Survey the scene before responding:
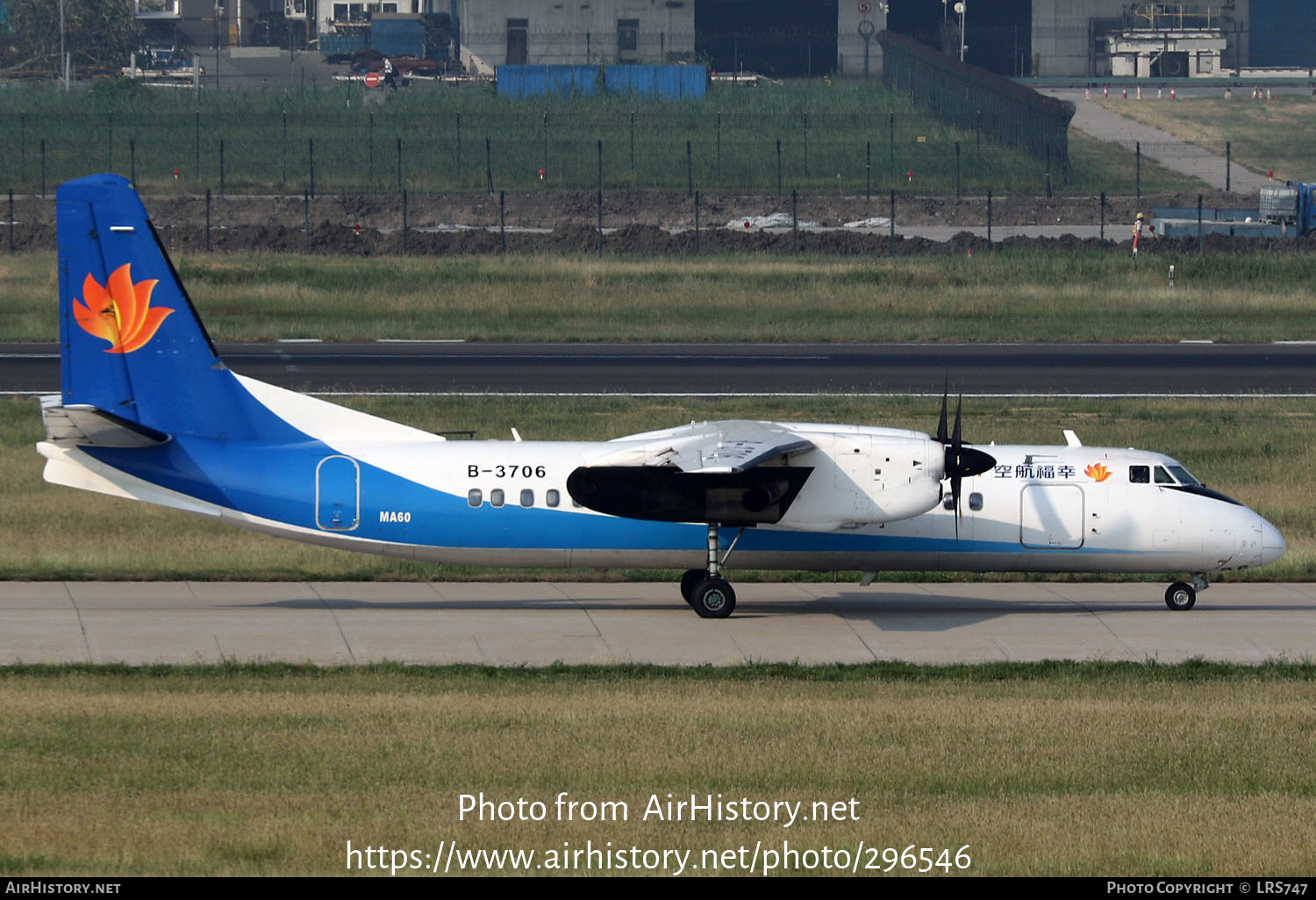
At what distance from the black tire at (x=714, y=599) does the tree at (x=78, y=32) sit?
376 ft

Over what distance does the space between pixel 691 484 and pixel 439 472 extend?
372 centimetres

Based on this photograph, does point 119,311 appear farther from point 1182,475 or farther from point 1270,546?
point 1270,546

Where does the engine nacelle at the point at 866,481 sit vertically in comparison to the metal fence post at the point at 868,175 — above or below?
below

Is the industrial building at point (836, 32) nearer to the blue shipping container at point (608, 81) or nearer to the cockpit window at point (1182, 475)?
the blue shipping container at point (608, 81)

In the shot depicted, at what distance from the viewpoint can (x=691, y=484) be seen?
2356 cm

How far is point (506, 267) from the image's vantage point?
63.2 meters

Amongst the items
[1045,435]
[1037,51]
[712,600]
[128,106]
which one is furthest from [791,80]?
[712,600]

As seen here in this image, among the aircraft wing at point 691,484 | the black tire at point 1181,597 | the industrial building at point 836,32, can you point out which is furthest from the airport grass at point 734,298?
the industrial building at point 836,32

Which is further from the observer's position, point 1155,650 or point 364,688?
point 1155,650

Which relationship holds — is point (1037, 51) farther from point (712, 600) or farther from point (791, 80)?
point (712, 600)

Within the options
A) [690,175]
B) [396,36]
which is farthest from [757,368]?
[396,36]

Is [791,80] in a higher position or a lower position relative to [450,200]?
higher

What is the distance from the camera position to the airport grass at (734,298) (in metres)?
54.3

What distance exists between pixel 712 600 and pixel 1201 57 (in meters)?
118
